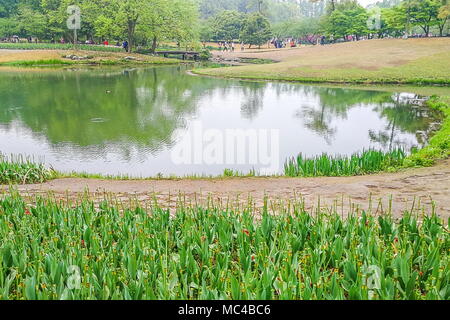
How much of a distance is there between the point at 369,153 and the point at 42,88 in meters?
21.5

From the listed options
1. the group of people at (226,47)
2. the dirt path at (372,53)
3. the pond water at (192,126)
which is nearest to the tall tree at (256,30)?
the group of people at (226,47)

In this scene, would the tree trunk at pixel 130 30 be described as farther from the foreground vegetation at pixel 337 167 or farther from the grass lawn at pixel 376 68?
the foreground vegetation at pixel 337 167

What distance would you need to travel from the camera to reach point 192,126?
16.3 metres

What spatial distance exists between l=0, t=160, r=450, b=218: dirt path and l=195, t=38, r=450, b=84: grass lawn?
23104 millimetres

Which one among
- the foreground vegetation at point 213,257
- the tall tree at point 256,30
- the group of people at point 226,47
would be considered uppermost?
the tall tree at point 256,30

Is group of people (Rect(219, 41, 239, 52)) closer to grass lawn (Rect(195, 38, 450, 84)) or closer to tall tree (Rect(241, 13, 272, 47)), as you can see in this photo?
tall tree (Rect(241, 13, 272, 47))

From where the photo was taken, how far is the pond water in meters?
11.9

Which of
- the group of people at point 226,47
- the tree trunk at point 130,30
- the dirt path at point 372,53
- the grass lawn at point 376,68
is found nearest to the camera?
the grass lawn at point 376,68

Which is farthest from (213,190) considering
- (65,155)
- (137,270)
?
(65,155)

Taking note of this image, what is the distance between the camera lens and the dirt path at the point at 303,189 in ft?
22.9

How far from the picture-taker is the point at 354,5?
70.9m

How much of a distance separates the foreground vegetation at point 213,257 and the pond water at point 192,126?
18.5ft

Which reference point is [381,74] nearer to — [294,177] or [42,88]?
[42,88]

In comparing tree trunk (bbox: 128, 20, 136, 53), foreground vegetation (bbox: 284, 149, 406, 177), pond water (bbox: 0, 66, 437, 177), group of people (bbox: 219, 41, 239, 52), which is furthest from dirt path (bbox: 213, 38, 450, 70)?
foreground vegetation (bbox: 284, 149, 406, 177)
